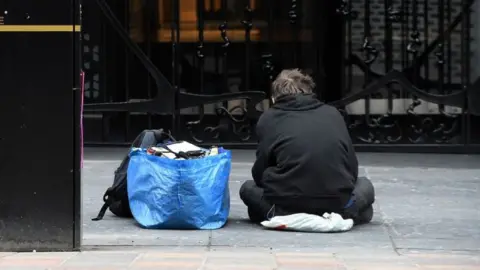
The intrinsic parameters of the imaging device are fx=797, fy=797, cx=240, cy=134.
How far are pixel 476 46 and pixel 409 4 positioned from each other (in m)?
1.09

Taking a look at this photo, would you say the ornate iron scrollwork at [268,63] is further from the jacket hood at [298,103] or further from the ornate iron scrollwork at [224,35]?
the jacket hood at [298,103]

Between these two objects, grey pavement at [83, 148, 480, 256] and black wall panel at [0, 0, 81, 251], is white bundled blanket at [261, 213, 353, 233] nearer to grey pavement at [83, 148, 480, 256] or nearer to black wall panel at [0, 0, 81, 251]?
grey pavement at [83, 148, 480, 256]

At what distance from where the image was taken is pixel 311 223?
6094mm

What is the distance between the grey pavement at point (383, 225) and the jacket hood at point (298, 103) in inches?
39.0

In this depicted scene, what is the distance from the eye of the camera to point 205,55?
11.2 metres

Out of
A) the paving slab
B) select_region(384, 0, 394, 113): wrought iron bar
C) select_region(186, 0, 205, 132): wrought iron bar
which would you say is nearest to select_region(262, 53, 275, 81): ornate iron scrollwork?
select_region(186, 0, 205, 132): wrought iron bar

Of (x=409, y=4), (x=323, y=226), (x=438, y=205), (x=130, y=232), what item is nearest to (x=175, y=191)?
(x=130, y=232)

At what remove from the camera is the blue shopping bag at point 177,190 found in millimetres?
6125

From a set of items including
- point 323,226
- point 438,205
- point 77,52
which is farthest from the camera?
point 438,205

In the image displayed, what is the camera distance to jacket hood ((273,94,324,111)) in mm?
6348

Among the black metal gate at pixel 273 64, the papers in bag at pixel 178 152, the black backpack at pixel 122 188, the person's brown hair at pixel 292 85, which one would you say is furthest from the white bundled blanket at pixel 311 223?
the black metal gate at pixel 273 64

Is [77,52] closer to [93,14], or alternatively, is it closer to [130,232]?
[130,232]

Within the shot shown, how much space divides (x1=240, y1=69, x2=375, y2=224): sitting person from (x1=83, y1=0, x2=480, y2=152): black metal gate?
4.77 meters

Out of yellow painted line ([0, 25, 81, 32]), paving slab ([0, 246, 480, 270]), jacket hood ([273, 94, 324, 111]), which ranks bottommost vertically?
paving slab ([0, 246, 480, 270])
